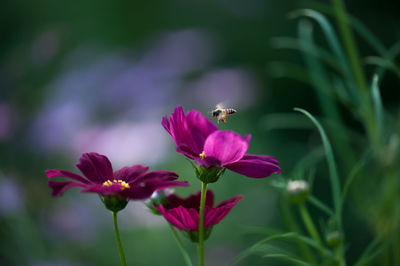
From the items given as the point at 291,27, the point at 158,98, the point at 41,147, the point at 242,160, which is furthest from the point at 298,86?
the point at 242,160

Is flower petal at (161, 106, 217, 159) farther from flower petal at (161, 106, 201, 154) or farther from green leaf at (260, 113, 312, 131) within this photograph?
green leaf at (260, 113, 312, 131)

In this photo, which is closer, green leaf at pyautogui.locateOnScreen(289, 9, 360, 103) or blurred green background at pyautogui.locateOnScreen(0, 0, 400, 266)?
green leaf at pyautogui.locateOnScreen(289, 9, 360, 103)

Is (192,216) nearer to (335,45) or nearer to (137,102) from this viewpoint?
(335,45)

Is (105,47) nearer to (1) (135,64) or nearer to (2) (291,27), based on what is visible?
(1) (135,64)

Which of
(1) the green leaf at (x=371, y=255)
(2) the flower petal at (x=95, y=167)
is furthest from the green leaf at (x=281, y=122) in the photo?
(2) the flower petal at (x=95, y=167)

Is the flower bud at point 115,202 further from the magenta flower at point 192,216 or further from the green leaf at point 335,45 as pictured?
the green leaf at point 335,45

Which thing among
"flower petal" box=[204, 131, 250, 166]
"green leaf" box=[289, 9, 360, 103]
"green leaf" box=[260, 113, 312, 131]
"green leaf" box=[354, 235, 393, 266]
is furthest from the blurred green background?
"flower petal" box=[204, 131, 250, 166]

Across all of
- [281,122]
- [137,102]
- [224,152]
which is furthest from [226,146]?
[137,102]
